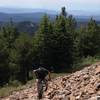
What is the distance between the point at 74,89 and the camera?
17.2 meters

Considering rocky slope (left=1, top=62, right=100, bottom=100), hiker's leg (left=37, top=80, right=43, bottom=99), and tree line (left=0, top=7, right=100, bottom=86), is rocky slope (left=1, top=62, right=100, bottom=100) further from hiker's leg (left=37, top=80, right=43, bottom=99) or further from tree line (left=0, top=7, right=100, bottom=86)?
tree line (left=0, top=7, right=100, bottom=86)

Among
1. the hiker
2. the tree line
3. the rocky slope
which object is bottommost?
the tree line

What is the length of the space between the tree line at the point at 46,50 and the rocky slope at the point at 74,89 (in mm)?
28706

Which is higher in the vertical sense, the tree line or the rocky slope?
the rocky slope

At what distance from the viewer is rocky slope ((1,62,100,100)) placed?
15922 mm

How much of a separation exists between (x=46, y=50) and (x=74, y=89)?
35963 mm

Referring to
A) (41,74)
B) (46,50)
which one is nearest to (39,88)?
(41,74)

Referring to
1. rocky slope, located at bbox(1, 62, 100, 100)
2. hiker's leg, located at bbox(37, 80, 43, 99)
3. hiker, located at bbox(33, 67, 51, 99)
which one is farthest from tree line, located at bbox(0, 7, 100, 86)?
hiker, located at bbox(33, 67, 51, 99)

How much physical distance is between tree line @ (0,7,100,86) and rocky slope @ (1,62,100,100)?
28.7m

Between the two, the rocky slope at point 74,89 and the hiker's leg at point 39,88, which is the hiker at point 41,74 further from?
the rocky slope at point 74,89

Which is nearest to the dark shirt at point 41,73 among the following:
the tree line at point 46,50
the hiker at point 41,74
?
the hiker at point 41,74

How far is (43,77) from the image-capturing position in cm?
1697

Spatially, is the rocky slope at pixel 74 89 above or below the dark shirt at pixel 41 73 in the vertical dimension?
below

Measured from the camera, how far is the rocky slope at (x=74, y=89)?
627 inches
